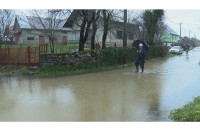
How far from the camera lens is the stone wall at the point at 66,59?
37.3 feet

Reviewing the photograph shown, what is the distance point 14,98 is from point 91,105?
8.04 ft

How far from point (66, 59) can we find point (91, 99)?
227 inches

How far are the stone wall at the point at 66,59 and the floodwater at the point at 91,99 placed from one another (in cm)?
208

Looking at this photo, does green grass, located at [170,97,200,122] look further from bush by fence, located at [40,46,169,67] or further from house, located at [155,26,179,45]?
house, located at [155,26,179,45]

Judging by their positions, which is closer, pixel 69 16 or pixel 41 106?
pixel 41 106

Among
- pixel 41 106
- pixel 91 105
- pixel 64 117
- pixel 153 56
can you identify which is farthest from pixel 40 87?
pixel 153 56

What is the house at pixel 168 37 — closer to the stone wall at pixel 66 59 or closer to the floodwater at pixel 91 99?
the stone wall at pixel 66 59

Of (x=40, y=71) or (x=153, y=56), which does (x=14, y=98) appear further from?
(x=153, y=56)

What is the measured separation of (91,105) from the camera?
18.9 ft

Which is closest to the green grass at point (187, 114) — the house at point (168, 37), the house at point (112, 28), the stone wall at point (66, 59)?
the stone wall at point (66, 59)

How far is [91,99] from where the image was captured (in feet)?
20.8

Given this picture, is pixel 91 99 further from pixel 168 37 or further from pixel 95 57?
pixel 168 37

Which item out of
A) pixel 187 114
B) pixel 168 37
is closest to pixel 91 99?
pixel 187 114

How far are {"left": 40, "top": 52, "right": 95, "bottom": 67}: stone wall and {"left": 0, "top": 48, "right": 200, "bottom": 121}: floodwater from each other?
2.08 m
